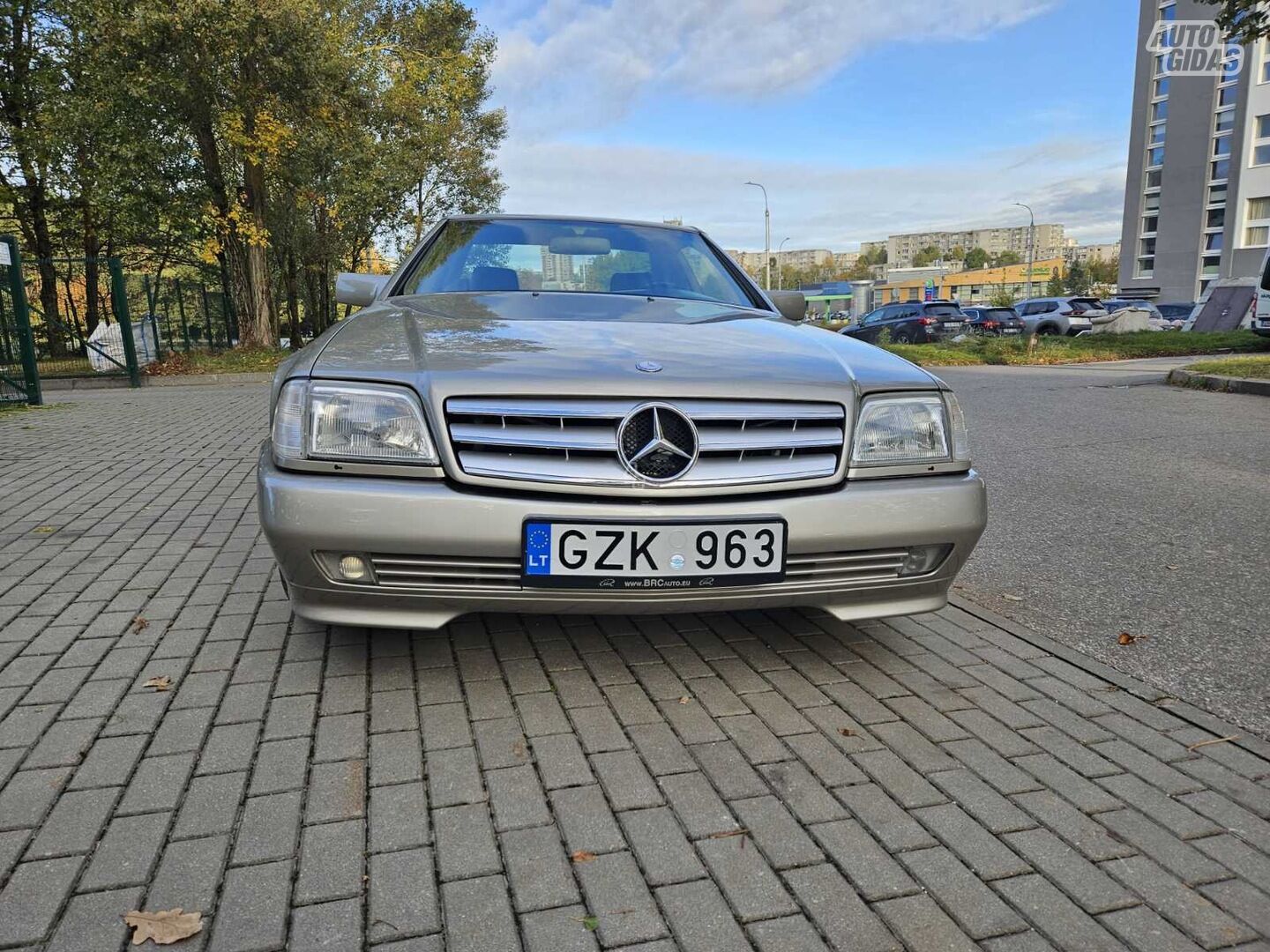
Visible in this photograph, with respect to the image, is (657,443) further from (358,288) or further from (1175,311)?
(1175,311)

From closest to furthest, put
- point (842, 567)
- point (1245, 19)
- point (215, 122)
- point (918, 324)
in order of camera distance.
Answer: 1. point (842, 567)
2. point (1245, 19)
3. point (215, 122)
4. point (918, 324)

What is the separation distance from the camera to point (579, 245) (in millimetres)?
4133

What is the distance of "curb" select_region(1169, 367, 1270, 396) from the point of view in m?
10.9

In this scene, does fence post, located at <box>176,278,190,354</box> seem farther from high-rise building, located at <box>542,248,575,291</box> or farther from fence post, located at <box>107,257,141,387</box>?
high-rise building, located at <box>542,248,575,291</box>

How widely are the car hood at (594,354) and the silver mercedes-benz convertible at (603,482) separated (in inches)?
0.4

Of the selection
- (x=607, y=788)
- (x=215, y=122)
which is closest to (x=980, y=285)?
(x=215, y=122)

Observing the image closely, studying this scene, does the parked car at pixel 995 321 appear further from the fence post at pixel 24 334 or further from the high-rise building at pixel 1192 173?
the high-rise building at pixel 1192 173

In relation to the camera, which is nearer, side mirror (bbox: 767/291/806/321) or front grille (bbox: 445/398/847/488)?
front grille (bbox: 445/398/847/488)

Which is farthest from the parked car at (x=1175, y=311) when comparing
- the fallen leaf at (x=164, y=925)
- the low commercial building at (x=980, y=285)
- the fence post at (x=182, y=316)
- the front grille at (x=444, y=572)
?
the low commercial building at (x=980, y=285)

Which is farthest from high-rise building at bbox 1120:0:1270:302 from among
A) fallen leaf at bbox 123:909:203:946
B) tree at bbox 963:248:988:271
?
fallen leaf at bbox 123:909:203:946

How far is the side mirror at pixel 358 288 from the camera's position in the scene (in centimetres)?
407

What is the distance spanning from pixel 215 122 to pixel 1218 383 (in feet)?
53.8

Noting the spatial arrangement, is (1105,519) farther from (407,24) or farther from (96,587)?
(407,24)

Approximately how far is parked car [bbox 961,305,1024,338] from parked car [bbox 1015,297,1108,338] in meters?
0.35
